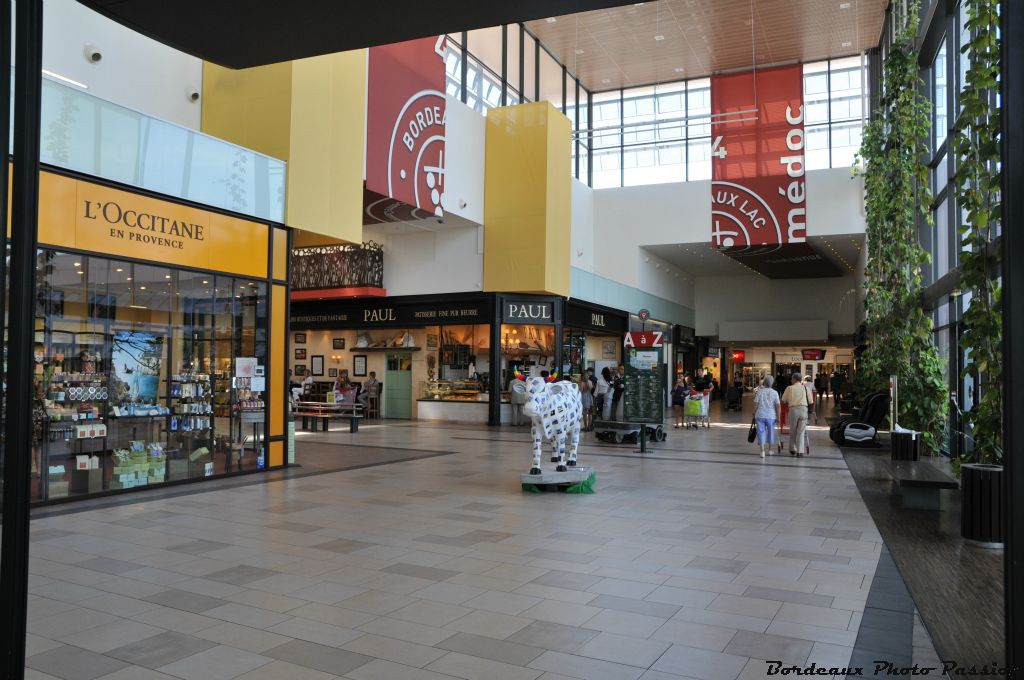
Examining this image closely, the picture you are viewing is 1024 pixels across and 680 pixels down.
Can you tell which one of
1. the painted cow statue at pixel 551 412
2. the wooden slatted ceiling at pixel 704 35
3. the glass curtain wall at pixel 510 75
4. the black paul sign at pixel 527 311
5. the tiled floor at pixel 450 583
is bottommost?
the tiled floor at pixel 450 583

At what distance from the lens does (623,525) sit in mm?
6816

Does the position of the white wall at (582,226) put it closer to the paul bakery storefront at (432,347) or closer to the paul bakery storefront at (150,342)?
the paul bakery storefront at (432,347)

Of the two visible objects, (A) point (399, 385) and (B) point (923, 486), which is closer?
(B) point (923, 486)

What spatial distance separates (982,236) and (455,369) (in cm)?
1506

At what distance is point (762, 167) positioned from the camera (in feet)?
69.4

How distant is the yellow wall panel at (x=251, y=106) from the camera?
402 inches

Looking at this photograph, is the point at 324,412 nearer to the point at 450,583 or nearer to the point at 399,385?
the point at 399,385

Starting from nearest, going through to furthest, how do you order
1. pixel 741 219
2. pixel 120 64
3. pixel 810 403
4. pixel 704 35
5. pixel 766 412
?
pixel 120 64 < pixel 766 412 < pixel 810 403 < pixel 741 219 < pixel 704 35

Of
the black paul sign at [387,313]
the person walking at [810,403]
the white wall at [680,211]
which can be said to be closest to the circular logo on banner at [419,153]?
the black paul sign at [387,313]

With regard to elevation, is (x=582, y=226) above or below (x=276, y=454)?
above

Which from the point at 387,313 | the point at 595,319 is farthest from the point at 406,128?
the point at 595,319

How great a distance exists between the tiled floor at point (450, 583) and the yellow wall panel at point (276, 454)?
1.41 m

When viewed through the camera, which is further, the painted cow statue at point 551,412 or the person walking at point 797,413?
the person walking at point 797,413

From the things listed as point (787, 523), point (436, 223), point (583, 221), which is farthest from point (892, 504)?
point (583, 221)
